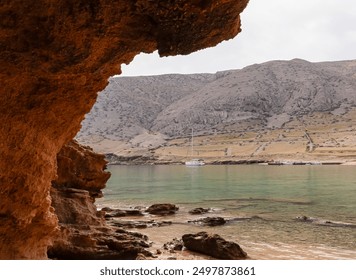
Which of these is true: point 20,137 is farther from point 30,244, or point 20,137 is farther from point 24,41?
point 30,244

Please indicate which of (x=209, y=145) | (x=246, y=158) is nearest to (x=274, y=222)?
(x=246, y=158)

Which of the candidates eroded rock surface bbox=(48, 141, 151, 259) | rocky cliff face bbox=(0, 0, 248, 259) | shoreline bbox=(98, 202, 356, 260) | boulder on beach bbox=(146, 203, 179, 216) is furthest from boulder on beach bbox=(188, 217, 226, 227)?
rocky cliff face bbox=(0, 0, 248, 259)

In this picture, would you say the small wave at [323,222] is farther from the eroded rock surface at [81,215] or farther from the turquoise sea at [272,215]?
the eroded rock surface at [81,215]

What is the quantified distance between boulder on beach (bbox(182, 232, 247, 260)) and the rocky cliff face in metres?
10.4

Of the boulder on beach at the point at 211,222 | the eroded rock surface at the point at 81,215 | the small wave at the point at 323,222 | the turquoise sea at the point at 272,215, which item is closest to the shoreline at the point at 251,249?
the turquoise sea at the point at 272,215

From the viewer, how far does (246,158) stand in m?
116

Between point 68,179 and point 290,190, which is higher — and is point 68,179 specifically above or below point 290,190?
above

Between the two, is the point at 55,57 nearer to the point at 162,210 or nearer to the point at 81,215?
the point at 81,215

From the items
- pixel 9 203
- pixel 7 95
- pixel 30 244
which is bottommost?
pixel 30 244

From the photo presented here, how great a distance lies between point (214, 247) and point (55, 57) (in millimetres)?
13561

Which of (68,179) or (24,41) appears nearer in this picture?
(24,41)

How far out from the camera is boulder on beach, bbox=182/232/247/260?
16.3m

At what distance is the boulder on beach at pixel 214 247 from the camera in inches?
643
